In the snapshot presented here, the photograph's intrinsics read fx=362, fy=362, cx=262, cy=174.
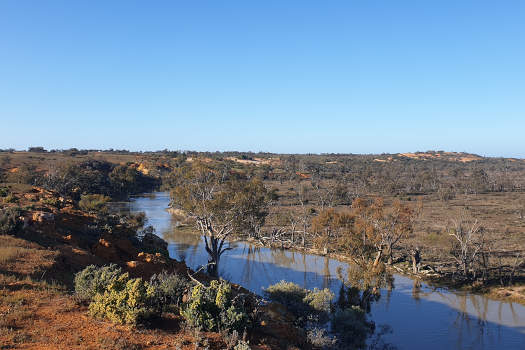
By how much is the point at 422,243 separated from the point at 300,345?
27.7 meters

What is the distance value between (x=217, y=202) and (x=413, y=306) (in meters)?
13.4

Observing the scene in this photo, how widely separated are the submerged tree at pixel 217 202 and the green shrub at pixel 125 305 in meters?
13.4

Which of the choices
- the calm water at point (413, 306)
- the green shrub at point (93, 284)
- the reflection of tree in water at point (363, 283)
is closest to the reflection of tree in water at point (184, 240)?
the calm water at point (413, 306)

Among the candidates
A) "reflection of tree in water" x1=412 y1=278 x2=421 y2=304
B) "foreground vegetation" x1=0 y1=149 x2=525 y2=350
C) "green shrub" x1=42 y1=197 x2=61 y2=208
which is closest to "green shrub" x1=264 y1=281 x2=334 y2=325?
"foreground vegetation" x1=0 y1=149 x2=525 y2=350

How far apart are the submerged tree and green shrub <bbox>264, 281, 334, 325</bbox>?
7.21 meters

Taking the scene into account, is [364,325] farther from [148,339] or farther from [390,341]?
[148,339]

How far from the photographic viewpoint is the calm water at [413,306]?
1711 centimetres

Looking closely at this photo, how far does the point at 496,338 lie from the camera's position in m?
17.3

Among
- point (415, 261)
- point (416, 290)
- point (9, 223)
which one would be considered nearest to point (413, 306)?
point (416, 290)

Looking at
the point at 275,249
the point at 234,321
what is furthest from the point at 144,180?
the point at 234,321

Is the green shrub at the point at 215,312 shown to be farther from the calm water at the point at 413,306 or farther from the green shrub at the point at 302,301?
the calm water at the point at 413,306

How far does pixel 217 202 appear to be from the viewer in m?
24.0

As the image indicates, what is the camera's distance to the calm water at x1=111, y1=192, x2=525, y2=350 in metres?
17.1

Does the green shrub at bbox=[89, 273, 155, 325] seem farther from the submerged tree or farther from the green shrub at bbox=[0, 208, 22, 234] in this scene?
the submerged tree
